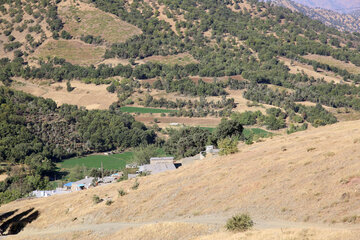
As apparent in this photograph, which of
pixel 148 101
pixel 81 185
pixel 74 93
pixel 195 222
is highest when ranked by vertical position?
pixel 195 222

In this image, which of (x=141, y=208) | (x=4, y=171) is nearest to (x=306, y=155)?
(x=141, y=208)

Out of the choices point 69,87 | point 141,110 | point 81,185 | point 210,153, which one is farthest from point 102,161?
point 69,87

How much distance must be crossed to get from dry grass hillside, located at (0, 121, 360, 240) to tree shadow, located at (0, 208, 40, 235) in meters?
0.93

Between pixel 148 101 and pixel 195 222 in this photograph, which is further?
pixel 148 101

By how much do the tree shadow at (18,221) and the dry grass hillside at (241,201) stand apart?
930 millimetres

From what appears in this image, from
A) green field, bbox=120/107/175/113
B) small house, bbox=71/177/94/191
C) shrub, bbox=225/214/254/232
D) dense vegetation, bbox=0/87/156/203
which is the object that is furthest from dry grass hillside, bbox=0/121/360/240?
green field, bbox=120/107/175/113

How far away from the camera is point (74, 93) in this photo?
17600cm

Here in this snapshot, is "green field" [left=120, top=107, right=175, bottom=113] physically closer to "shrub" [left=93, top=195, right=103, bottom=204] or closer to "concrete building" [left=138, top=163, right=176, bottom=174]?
"concrete building" [left=138, top=163, right=176, bottom=174]

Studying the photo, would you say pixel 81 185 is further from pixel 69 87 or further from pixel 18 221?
pixel 69 87

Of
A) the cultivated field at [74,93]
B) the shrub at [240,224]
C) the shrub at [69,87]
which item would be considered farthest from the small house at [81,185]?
the shrub at [69,87]

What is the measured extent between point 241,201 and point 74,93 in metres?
147

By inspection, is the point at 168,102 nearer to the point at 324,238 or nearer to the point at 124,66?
the point at 124,66

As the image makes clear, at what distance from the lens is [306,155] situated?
4306 cm

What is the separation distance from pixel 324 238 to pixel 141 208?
2180 cm
